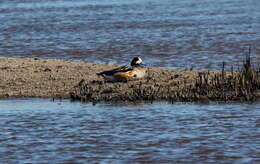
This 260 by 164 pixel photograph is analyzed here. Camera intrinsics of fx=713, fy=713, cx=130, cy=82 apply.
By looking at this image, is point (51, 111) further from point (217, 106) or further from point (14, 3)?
point (14, 3)

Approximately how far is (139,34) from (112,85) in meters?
13.8

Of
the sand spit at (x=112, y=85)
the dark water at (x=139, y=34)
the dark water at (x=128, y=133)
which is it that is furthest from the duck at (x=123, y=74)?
the dark water at (x=139, y=34)

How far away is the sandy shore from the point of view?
14148 millimetres

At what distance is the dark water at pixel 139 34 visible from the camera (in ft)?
69.2

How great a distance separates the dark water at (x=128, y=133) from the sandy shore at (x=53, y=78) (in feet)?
2.57

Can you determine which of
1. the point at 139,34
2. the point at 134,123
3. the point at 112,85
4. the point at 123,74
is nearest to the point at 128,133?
the point at 134,123

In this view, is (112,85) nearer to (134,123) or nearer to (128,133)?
(134,123)

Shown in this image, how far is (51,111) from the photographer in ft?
40.8

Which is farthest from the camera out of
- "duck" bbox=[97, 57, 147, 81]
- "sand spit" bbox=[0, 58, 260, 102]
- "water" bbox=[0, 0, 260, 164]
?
"duck" bbox=[97, 57, 147, 81]

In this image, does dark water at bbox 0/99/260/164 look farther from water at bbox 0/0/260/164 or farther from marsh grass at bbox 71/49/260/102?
marsh grass at bbox 71/49/260/102

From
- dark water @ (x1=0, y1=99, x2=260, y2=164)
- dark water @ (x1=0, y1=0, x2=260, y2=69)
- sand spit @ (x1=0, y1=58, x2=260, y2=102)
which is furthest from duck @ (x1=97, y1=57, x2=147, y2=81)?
dark water @ (x1=0, y1=0, x2=260, y2=69)

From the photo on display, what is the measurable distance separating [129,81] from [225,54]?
23.1 feet

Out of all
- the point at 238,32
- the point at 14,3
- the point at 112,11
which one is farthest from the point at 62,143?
the point at 14,3

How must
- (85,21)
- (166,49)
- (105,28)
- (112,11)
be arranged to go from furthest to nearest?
(112,11) < (85,21) < (105,28) < (166,49)
